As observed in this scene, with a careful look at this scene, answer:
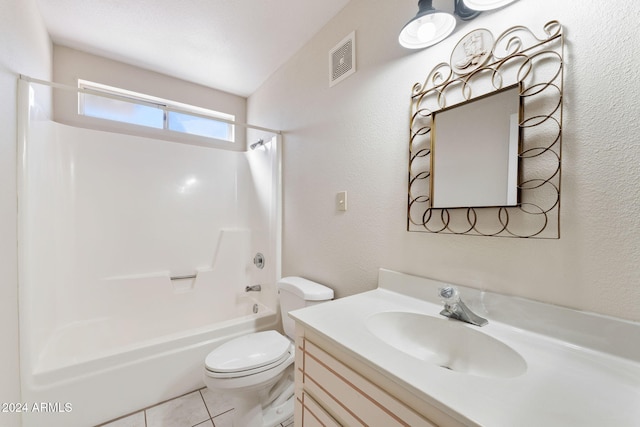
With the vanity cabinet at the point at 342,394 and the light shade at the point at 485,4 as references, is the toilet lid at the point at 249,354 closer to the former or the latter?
the vanity cabinet at the point at 342,394

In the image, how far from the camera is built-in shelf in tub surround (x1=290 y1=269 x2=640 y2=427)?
1.64 ft

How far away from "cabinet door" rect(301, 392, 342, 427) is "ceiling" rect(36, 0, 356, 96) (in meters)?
1.97

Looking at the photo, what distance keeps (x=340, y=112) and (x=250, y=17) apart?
0.83 meters

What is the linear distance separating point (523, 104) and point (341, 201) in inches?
36.0

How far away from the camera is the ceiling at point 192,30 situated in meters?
1.51

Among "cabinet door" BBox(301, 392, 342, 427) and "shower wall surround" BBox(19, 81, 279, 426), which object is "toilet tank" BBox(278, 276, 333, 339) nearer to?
"shower wall surround" BBox(19, 81, 279, 426)

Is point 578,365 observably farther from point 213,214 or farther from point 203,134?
point 203,134

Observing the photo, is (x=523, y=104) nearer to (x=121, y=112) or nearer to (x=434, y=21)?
(x=434, y=21)

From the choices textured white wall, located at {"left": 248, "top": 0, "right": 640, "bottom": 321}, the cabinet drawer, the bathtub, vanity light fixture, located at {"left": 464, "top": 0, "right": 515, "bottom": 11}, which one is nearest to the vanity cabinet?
the cabinet drawer

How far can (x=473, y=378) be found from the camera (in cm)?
58

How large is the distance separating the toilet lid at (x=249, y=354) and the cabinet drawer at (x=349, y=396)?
40 cm

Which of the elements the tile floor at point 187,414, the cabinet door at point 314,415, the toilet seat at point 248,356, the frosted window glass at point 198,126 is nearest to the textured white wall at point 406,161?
the toilet seat at point 248,356

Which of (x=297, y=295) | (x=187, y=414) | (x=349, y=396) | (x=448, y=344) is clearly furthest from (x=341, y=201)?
(x=187, y=414)

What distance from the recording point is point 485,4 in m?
0.86
